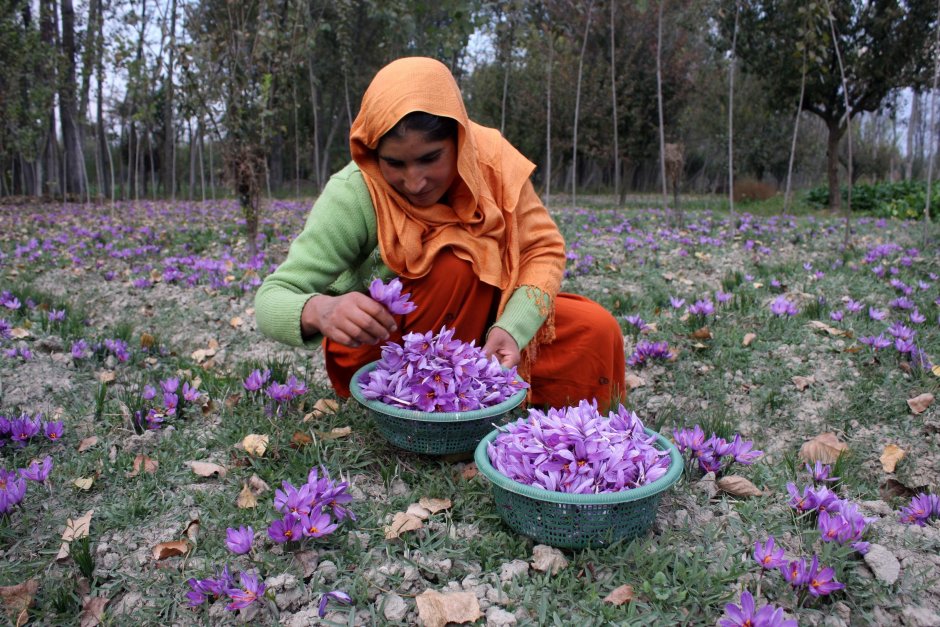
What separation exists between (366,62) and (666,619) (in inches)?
746

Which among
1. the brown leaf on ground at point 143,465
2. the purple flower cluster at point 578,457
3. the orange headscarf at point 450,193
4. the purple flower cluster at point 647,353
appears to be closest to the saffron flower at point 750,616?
the purple flower cluster at point 578,457

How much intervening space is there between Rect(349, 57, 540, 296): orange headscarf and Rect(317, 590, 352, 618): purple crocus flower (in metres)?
0.97

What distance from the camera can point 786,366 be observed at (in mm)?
3080

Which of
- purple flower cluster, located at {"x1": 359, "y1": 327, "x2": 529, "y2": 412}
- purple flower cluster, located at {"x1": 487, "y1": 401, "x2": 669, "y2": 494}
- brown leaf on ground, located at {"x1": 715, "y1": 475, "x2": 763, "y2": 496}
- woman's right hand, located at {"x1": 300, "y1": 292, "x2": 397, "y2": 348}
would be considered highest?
woman's right hand, located at {"x1": 300, "y1": 292, "x2": 397, "y2": 348}

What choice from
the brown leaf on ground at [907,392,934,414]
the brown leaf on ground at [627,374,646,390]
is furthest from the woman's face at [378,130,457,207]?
the brown leaf on ground at [907,392,934,414]

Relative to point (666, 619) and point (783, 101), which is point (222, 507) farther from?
point (783, 101)

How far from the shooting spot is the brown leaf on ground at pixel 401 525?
5.46 ft

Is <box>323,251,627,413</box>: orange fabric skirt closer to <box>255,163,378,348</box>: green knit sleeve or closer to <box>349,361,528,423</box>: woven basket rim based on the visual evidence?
<box>255,163,378,348</box>: green knit sleeve

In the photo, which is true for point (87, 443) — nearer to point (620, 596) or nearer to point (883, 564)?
point (620, 596)

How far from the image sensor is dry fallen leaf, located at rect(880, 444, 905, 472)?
2.21 metres

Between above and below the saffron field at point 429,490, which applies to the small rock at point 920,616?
below

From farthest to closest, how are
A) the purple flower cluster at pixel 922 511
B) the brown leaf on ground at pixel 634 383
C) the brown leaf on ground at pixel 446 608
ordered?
the brown leaf on ground at pixel 634 383 → the purple flower cluster at pixel 922 511 → the brown leaf on ground at pixel 446 608

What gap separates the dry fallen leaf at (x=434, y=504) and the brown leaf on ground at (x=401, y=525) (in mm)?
51

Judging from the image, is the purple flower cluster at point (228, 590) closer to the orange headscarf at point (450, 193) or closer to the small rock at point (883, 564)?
the orange headscarf at point (450, 193)
